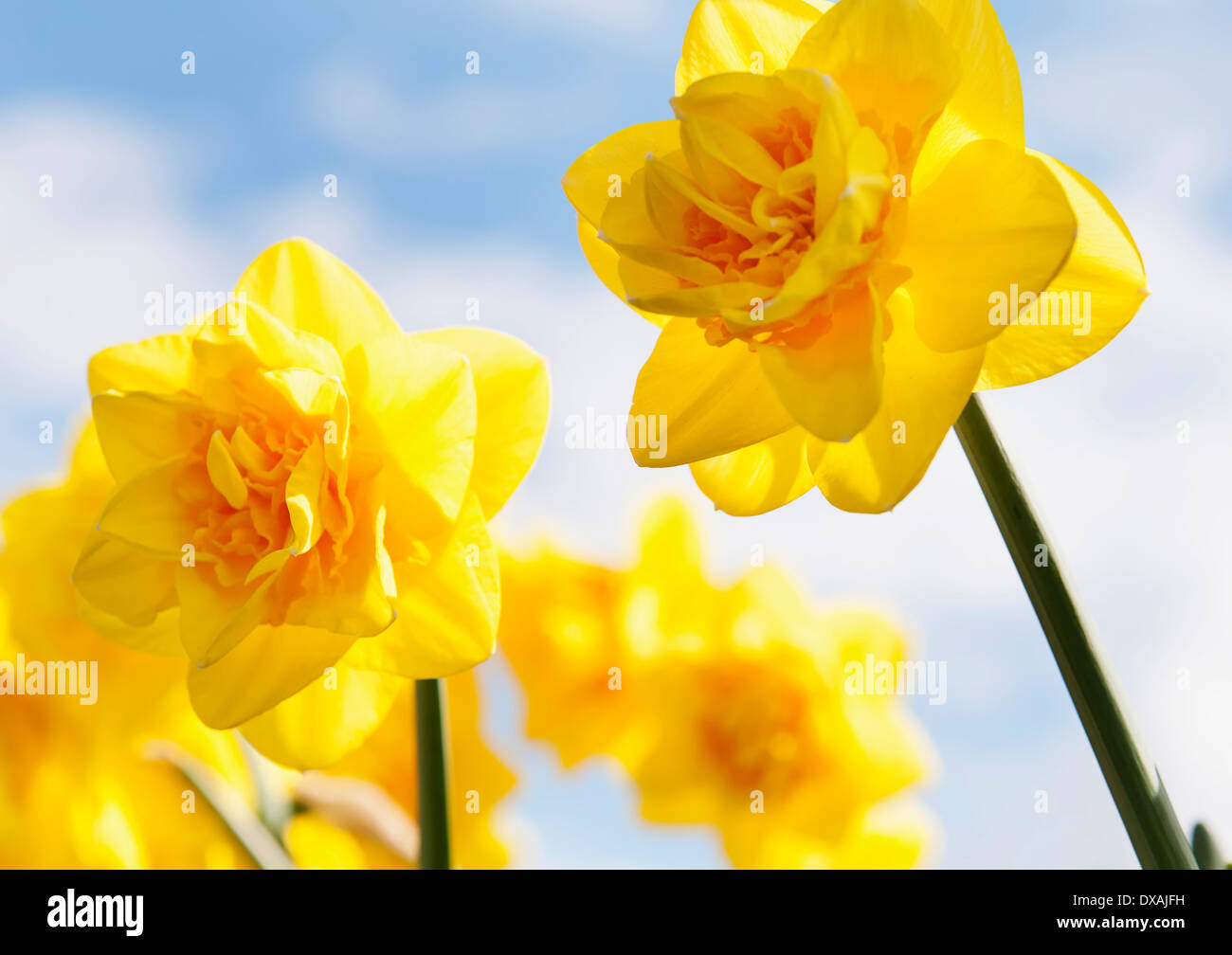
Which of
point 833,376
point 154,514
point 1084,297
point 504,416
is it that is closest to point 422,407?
point 504,416

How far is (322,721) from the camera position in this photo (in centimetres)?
72

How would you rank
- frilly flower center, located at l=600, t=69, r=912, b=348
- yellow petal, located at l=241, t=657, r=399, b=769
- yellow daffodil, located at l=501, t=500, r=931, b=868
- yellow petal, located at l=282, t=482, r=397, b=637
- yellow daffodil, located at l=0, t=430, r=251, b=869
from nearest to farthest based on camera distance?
frilly flower center, located at l=600, t=69, r=912, b=348
yellow petal, located at l=282, t=482, r=397, b=637
yellow petal, located at l=241, t=657, r=399, b=769
yellow daffodil, located at l=0, t=430, r=251, b=869
yellow daffodil, located at l=501, t=500, r=931, b=868

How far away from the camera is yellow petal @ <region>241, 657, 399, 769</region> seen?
72cm

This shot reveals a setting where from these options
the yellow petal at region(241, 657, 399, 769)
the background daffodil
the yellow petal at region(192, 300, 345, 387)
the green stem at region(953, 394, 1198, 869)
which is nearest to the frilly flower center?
the green stem at region(953, 394, 1198, 869)

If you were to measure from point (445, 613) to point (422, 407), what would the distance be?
13 cm

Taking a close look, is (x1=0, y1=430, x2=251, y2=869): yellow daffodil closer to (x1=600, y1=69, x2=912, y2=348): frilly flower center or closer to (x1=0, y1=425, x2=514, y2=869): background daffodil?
(x1=0, y1=425, x2=514, y2=869): background daffodil

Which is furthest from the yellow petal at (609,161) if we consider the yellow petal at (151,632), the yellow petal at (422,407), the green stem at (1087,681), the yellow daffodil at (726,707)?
the yellow daffodil at (726,707)

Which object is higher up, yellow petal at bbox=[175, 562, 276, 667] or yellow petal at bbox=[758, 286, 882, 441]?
yellow petal at bbox=[758, 286, 882, 441]

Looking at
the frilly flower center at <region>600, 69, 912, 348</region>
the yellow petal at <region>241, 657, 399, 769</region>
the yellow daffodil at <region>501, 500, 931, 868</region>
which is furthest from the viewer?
the yellow daffodil at <region>501, 500, 931, 868</region>

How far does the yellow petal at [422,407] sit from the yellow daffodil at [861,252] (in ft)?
0.48
